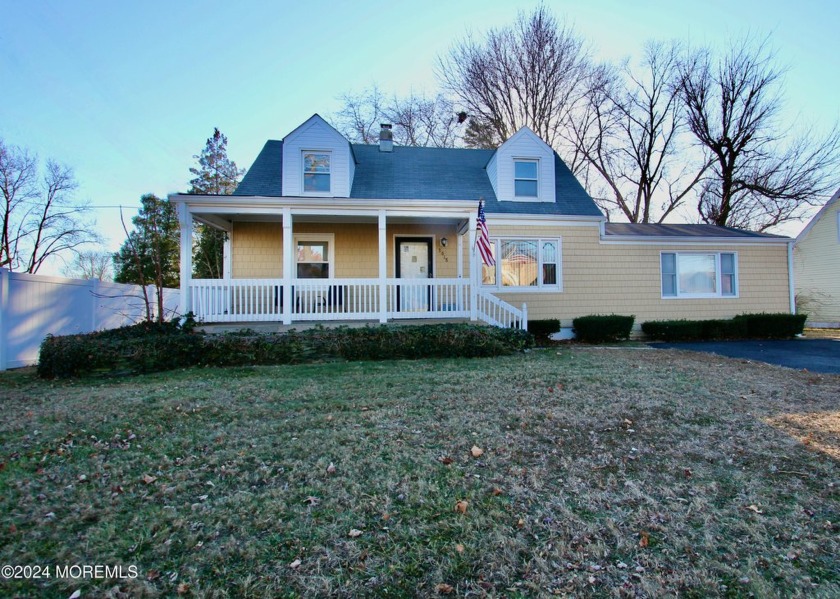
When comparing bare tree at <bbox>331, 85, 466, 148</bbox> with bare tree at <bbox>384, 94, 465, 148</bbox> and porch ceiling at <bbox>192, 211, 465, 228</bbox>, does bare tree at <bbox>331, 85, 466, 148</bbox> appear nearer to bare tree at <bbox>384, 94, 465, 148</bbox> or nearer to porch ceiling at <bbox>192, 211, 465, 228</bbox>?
bare tree at <bbox>384, 94, 465, 148</bbox>

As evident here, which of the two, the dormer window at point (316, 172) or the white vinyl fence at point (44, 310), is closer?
the white vinyl fence at point (44, 310)

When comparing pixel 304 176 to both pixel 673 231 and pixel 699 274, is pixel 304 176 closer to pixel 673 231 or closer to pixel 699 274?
pixel 673 231

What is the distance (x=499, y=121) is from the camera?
21844 mm

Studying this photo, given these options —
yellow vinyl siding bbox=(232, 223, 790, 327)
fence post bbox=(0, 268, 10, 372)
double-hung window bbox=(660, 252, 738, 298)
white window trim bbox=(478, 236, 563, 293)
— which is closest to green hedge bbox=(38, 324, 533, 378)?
fence post bbox=(0, 268, 10, 372)

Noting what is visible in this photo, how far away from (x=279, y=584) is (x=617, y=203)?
2613 centimetres

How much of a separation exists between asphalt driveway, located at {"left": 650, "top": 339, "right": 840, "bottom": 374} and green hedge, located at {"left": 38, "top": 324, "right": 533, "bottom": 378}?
502 centimetres

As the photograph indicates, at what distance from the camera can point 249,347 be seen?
297 inches

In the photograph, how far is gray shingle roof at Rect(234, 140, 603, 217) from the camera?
11.4 meters

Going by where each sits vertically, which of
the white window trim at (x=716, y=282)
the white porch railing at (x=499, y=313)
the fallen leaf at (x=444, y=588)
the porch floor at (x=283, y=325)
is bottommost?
the fallen leaf at (x=444, y=588)

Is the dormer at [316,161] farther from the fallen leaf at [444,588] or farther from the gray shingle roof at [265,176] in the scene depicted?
the fallen leaf at [444,588]

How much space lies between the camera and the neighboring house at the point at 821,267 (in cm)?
1545

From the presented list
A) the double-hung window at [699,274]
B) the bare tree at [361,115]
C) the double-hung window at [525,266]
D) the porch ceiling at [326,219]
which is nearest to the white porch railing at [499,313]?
the double-hung window at [525,266]

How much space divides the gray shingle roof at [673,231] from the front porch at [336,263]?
5098 millimetres

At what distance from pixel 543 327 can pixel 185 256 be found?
927 cm
